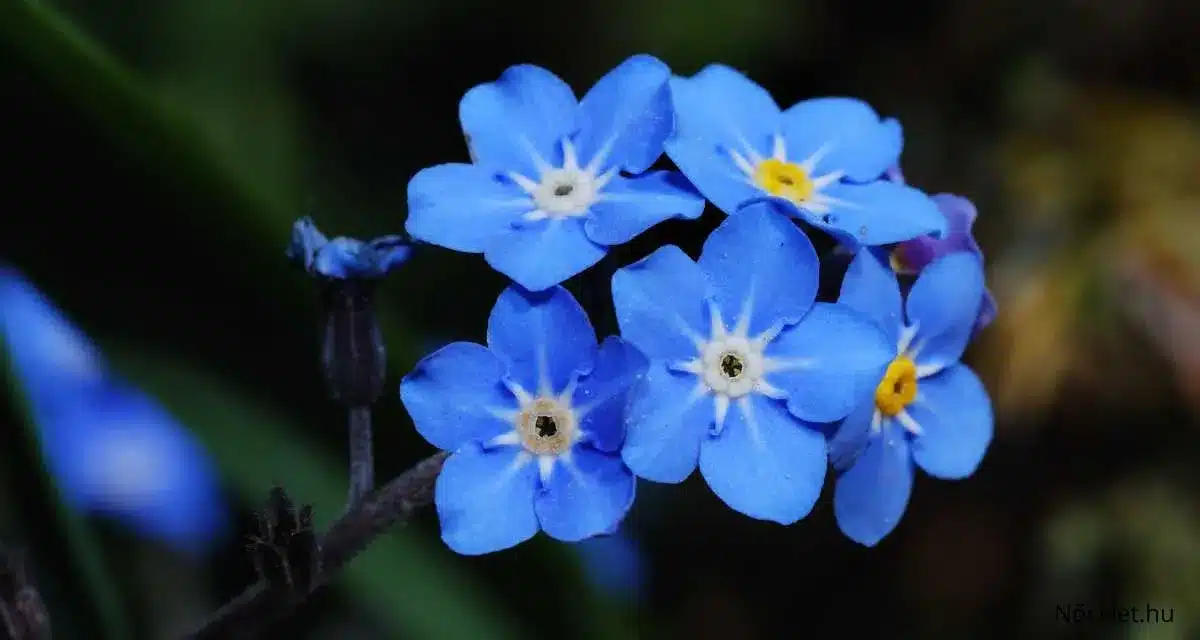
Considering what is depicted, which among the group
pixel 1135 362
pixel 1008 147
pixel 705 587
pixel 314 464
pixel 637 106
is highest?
pixel 637 106

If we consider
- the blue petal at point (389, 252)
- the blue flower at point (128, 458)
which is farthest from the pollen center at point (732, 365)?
the blue flower at point (128, 458)

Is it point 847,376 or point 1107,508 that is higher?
point 847,376

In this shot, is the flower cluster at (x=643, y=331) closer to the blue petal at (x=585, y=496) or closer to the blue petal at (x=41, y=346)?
the blue petal at (x=585, y=496)

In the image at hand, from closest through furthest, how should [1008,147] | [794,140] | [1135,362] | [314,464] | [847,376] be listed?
[847,376] < [794,140] < [314,464] < [1135,362] < [1008,147]

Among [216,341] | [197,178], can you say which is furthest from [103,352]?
[197,178]

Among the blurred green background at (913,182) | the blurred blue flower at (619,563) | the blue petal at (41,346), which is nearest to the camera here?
the blue petal at (41,346)

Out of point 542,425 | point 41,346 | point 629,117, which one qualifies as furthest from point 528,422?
point 41,346

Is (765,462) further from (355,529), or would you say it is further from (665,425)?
(355,529)

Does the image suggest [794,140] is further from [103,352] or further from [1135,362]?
[1135,362]
